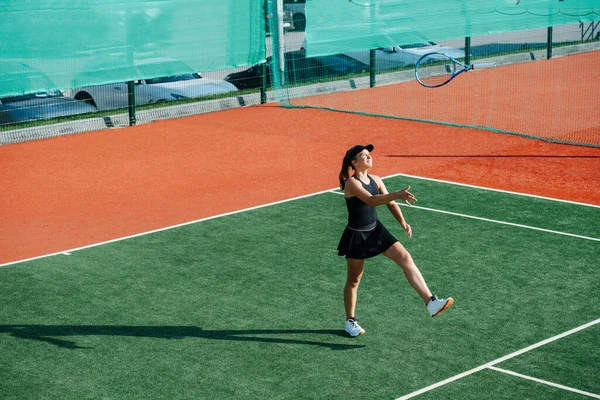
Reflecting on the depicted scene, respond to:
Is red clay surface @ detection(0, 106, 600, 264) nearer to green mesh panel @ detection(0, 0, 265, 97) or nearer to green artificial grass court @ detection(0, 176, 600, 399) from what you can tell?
green artificial grass court @ detection(0, 176, 600, 399)

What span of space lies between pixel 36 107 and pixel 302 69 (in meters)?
7.21

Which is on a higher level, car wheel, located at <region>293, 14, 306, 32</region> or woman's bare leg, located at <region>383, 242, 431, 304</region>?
car wheel, located at <region>293, 14, 306, 32</region>

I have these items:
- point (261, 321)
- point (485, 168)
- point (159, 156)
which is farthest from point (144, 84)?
point (261, 321)

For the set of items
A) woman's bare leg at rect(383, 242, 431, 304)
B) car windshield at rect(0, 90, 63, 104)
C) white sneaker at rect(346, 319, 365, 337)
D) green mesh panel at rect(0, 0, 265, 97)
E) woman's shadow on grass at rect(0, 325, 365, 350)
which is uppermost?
green mesh panel at rect(0, 0, 265, 97)

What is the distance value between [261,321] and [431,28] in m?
17.2

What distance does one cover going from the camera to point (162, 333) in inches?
374

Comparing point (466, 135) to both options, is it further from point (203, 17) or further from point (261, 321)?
point (261, 321)

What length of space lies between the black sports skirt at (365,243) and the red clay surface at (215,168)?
538cm

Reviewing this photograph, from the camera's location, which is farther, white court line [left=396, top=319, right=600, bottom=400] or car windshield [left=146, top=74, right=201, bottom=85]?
car windshield [left=146, top=74, right=201, bottom=85]

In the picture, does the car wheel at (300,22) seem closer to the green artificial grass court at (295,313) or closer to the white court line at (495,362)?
the green artificial grass court at (295,313)

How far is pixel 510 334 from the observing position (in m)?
9.20

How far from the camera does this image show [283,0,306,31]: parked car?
23.4 metres

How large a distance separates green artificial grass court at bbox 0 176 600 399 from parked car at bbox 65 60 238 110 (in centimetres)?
902

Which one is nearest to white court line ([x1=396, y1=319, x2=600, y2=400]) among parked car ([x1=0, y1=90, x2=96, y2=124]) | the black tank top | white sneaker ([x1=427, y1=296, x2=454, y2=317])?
white sneaker ([x1=427, y1=296, x2=454, y2=317])
